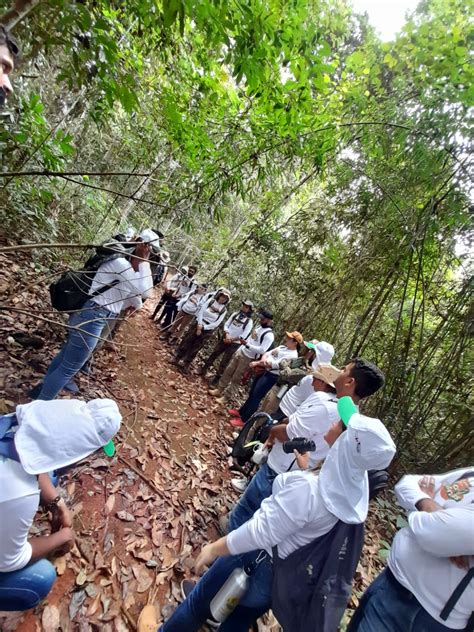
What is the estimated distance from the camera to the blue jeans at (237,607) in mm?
1810

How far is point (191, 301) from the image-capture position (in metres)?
7.42

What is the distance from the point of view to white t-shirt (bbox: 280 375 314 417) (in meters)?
3.49

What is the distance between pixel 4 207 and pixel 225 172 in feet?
11.6

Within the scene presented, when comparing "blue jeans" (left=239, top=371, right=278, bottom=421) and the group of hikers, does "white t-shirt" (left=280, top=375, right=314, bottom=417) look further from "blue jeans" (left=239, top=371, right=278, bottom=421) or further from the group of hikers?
"blue jeans" (left=239, top=371, right=278, bottom=421)

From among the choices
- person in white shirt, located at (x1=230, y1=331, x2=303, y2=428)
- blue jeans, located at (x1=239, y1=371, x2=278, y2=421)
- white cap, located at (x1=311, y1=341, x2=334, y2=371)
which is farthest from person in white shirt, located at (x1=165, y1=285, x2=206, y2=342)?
white cap, located at (x1=311, y1=341, x2=334, y2=371)

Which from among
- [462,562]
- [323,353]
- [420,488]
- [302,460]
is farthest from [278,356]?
[462,562]

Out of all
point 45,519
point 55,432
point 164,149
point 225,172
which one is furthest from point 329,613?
point 164,149

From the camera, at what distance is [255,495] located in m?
2.70

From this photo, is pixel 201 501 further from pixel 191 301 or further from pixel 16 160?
pixel 16 160

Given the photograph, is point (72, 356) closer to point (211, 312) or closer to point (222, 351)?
point (211, 312)

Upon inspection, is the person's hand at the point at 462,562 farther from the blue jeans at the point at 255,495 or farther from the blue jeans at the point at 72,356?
the blue jeans at the point at 72,356

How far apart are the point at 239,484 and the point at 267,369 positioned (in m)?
1.90

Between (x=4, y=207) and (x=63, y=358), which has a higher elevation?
(x=4, y=207)

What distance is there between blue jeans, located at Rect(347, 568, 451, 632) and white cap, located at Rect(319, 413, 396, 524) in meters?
0.53
